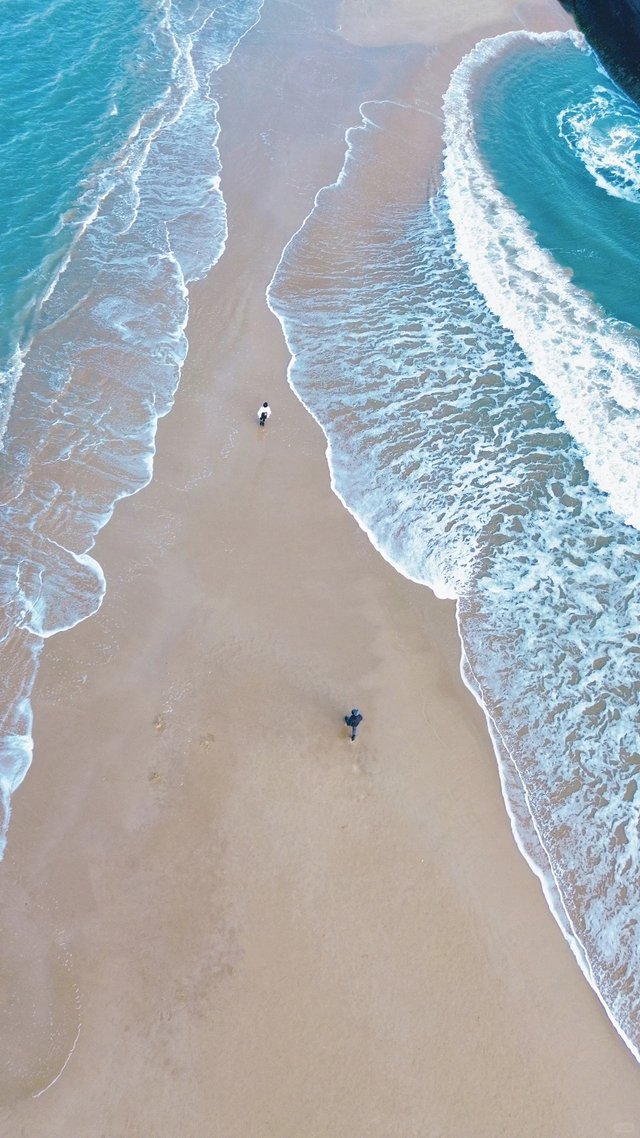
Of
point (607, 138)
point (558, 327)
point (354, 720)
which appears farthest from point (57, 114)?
point (354, 720)

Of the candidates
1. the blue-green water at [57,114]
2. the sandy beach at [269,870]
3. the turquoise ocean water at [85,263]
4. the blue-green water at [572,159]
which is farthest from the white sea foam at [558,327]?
the blue-green water at [57,114]

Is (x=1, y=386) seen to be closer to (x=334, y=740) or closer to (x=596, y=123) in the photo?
(x=334, y=740)

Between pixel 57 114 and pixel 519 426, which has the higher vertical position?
pixel 519 426

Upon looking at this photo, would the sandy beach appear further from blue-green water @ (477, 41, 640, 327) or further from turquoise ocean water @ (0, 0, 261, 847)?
blue-green water @ (477, 41, 640, 327)

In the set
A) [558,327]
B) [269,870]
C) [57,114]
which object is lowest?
[269,870]

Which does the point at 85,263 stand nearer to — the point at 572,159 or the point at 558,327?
the point at 558,327

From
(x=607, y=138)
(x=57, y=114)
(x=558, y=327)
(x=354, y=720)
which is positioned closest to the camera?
(x=354, y=720)

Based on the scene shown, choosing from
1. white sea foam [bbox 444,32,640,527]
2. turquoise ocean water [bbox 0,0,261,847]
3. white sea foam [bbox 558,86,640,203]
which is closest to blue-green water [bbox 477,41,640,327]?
white sea foam [bbox 558,86,640,203]

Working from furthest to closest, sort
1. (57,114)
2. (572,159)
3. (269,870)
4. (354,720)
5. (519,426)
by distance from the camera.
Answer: (572,159) → (57,114) → (519,426) → (354,720) → (269,870)
